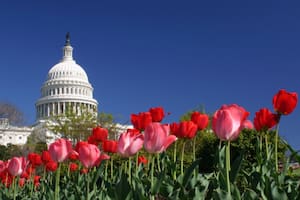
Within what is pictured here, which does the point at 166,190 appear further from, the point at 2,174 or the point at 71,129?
the point at 71,129

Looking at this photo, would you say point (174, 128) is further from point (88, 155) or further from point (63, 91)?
point (63, 91)

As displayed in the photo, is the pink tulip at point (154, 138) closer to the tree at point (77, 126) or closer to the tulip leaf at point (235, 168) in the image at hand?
the tulip leaf at point (235, 168)

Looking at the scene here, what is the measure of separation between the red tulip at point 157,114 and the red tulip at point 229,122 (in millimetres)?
1503

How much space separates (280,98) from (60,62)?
338 feet

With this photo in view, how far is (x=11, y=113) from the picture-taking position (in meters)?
48.2

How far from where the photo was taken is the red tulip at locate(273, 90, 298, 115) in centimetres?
318

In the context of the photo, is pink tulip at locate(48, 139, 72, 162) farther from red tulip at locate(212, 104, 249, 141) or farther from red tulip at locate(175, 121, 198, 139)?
red tulip at locate(212, 104, 249, 141)

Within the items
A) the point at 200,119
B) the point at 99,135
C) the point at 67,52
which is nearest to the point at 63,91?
the point at 67,52

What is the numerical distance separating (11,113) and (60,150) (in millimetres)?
46774

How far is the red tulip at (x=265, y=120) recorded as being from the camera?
3.47 metres

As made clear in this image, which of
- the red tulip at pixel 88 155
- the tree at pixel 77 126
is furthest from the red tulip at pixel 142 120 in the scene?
the tree at pixel 77 126

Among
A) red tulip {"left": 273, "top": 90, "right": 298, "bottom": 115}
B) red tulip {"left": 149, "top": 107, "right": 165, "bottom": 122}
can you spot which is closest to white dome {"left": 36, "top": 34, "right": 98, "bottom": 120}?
red tulip {"left": 149, "top": 107, "right": 165, "bottom": 122}

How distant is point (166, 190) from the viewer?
3430mm

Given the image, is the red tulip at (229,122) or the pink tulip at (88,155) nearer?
the red tulip at (229,122)
